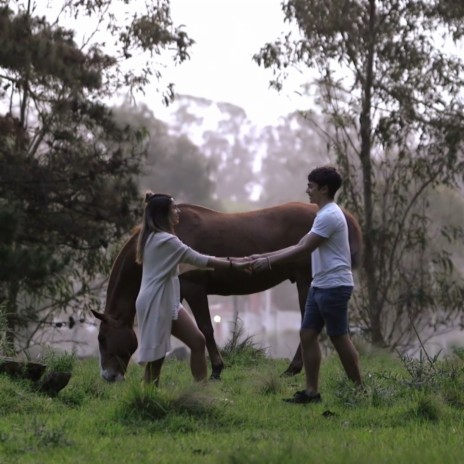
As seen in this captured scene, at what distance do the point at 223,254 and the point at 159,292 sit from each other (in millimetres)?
3506

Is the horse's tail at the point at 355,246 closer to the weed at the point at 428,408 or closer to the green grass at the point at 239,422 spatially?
the green grass at the point at 239,422

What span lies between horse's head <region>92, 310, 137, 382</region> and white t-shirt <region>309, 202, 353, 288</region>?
2242 millimetres

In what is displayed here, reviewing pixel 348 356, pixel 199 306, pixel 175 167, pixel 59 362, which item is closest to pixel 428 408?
pixel 348 356

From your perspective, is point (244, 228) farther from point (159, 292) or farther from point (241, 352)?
point (159, 292)

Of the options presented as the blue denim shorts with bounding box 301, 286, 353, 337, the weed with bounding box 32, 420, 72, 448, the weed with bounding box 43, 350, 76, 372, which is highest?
the blue denim shorts with bounding box 301, 286, 353, 337

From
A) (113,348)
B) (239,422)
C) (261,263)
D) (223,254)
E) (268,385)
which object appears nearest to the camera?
(239,422)

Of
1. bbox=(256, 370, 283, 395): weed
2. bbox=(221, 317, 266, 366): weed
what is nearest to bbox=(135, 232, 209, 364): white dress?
bbox=(256, 370, 283, 395): weed

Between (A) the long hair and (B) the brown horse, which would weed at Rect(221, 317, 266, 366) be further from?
(A) the long hair

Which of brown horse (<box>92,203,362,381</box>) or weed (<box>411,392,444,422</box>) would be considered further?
brown horse (<box>92,203,362,381</box>)

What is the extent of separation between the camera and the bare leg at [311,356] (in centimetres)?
791

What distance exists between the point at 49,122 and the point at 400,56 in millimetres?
7716

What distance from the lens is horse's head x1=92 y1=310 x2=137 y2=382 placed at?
9219 mm

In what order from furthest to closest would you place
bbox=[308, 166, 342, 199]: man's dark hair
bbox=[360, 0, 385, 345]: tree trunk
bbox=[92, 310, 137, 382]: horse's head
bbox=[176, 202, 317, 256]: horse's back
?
bbox=[360, 0, 385, 345]: tree trunk < bbox=[176, 202, 317, 256]: horse's back < bbox=[92, 310, 137, 382]: horse's head < bbox=[308, 166, 342, 199]: man's dark hair

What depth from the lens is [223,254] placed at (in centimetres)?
1123
